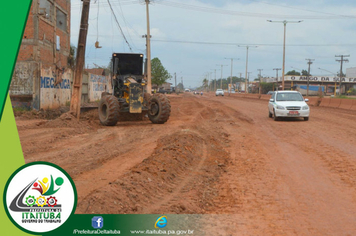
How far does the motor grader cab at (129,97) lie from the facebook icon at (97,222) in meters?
11.8

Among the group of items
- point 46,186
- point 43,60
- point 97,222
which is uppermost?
point 43,60

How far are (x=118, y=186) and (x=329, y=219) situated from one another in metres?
3.22

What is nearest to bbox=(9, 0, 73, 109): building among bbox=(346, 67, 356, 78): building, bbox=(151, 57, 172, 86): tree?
bbox=(151, 57, 172, 86): tree

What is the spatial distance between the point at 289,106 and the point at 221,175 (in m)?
12.5

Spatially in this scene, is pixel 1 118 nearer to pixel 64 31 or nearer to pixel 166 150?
pixel 166 150

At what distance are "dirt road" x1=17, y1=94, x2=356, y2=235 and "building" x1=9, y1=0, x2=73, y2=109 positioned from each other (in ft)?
21.5

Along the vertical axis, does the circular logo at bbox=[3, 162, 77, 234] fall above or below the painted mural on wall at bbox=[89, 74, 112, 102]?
below

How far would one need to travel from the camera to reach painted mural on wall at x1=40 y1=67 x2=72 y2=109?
67.2ft

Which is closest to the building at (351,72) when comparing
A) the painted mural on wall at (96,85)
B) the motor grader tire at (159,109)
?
the painted mural on wall at (96,85)

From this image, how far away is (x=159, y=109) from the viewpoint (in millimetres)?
16562

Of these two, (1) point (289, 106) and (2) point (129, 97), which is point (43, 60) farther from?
(1) point (289, 106)

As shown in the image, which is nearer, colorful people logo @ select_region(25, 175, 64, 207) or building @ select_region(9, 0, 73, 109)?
colorful people logo @ select_region(25, 175, 64, 207)

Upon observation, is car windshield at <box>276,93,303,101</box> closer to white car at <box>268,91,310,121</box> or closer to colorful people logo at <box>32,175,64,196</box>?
white car at <box>268,91,310,121</box>

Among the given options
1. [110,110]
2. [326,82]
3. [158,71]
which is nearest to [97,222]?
[110,110]
